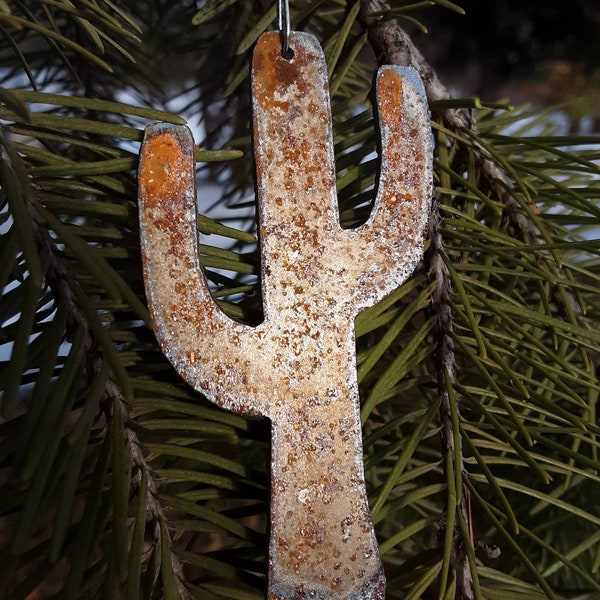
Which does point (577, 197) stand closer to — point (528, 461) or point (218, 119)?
point (528, 461)

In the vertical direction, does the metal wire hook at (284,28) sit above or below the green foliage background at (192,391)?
above

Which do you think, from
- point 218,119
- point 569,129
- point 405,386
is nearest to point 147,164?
point 405,386

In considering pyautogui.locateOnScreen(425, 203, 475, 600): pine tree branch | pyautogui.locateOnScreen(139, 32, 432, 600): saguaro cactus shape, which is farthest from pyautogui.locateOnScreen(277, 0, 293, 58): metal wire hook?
pyautogui.locateOnScreen(425, 203, 475, 600): pine tree branch

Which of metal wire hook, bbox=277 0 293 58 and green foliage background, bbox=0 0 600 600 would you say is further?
metal wire hook, bbox=277 0 293 58

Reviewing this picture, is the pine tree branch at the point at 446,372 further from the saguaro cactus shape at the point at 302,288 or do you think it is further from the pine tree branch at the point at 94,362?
the pine tree branch at the point at 94,362

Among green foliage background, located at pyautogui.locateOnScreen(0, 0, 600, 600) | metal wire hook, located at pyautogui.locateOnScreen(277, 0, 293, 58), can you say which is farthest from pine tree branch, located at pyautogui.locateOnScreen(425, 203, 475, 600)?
metal wire hook, located at pyautogui.locateOnScreen(277, 0, 293, 58)

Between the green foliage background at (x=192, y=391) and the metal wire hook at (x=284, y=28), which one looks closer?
the green foliage background at (x=192, y=391)

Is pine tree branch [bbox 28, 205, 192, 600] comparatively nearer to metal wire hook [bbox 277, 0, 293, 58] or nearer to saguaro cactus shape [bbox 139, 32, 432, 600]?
saguaro cactus shape [bbox 139, 32, 432, 600]

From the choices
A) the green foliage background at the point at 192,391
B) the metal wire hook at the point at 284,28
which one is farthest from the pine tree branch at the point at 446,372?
the metal wire hook at the point at 284,28

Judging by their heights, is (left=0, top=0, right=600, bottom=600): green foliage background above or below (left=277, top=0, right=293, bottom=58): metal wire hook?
below
